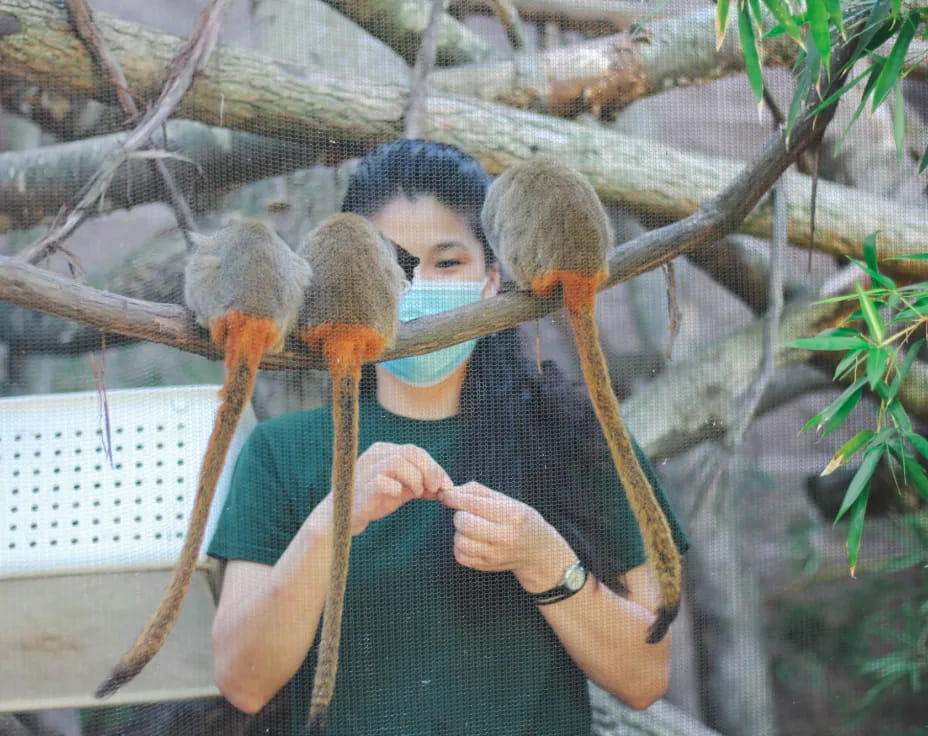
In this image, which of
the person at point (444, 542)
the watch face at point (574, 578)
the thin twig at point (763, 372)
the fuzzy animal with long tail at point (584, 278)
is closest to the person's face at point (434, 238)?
the person at point (444, 542)

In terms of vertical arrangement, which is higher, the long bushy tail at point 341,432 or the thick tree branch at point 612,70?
the thick tree branch at point 612,70

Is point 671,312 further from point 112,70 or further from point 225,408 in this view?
point 112,70

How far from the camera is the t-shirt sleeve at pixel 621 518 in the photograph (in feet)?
6.47

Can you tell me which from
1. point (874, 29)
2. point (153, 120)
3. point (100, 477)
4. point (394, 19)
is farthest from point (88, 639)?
point (874, 29)

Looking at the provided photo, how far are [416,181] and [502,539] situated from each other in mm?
769

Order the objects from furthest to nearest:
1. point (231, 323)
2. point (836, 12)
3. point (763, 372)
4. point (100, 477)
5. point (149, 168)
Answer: point (763, 372) < point (149, 168) < point (100, 477) < point (836, 12) < point (231, 323)

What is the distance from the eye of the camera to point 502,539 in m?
1.90

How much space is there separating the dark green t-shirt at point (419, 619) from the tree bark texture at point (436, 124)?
0.68 meters

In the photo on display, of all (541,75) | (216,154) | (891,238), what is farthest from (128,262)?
(891,238)

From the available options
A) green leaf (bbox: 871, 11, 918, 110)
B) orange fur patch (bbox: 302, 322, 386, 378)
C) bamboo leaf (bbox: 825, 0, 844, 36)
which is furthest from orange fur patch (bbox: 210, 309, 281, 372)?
green leaf (bbox: 871, 11, 918, 110)

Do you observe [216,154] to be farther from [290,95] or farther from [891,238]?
[891,238]

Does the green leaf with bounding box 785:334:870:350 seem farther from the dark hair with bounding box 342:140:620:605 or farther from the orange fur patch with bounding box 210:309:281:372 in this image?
the orange fur patch with bounding box 210:309:281:372

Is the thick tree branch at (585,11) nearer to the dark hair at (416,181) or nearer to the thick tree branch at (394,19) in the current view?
the thick tree branch at (394,19)

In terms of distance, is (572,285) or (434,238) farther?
(434,238)
